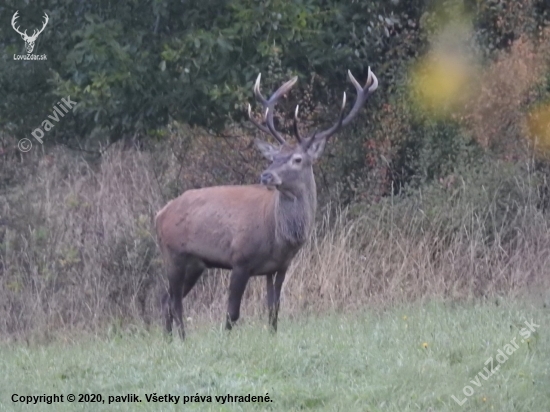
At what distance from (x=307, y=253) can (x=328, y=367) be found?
564cm

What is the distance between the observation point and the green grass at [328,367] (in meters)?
7.89

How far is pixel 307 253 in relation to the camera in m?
14.3

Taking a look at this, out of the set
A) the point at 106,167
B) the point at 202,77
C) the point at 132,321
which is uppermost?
the point at 202,77

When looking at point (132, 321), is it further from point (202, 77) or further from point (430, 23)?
point (430, 23)

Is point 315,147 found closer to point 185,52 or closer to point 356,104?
point 356,104

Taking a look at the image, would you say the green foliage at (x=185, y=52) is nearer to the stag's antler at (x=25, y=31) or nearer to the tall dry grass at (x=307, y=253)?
the stag's antler at (x=25, y=31)

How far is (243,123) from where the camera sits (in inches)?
667

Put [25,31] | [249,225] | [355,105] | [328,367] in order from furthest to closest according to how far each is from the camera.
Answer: [25,31]
[355,105]
[249,225]
[328,367]

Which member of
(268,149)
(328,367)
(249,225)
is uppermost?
(268,149)

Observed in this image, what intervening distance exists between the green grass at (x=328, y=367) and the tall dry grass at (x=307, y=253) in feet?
7.30

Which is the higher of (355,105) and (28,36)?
(28,36)

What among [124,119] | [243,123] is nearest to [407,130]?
[243,123]

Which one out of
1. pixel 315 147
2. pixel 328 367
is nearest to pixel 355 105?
pixel 315 147

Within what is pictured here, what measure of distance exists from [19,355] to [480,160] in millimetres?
6905
